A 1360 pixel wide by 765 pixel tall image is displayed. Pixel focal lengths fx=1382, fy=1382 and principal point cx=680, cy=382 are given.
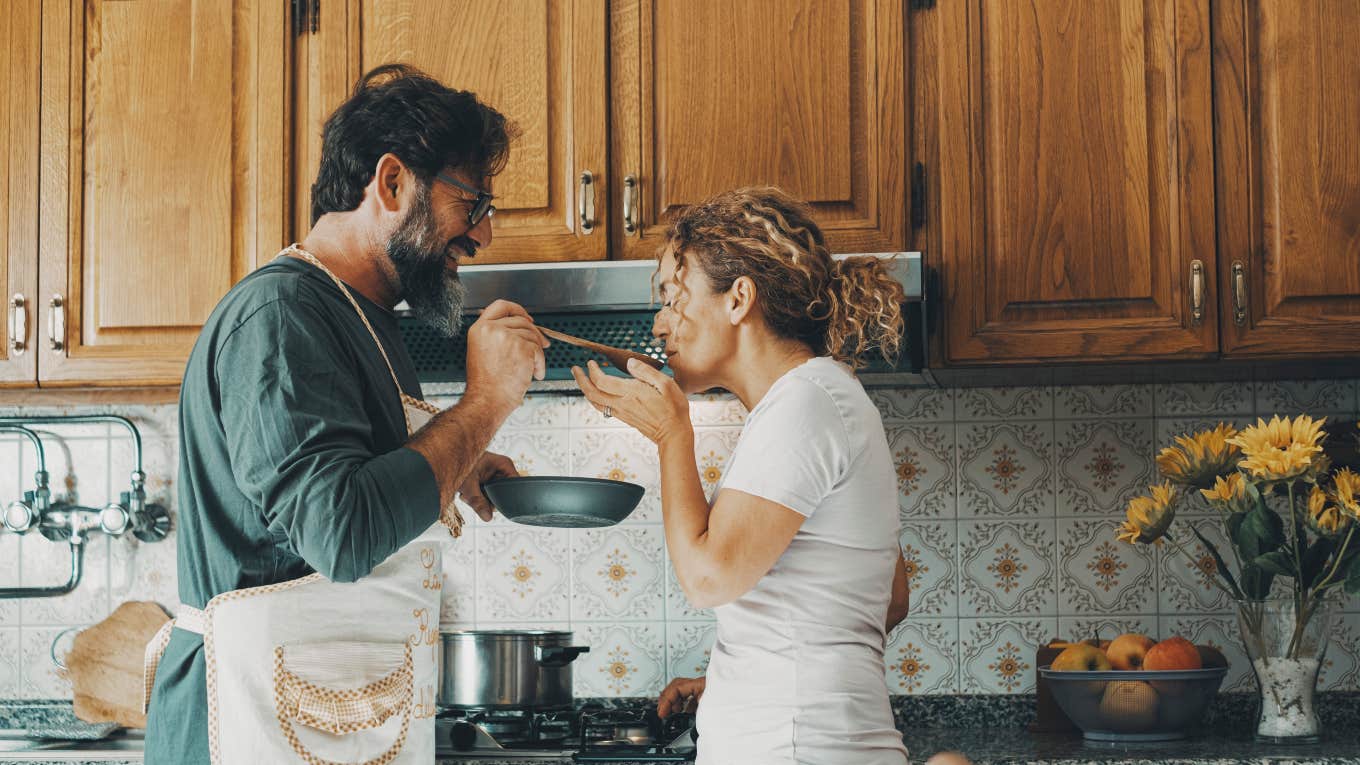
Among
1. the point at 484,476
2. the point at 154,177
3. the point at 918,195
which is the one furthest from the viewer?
the point at 154,177

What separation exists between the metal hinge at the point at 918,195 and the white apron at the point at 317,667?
1.08 meters

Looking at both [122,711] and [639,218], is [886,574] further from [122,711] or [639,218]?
[122,711]

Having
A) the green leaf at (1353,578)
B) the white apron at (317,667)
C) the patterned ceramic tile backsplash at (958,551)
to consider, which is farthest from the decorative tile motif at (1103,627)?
the white apron at (317,667)

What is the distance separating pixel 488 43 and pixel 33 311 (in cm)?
98

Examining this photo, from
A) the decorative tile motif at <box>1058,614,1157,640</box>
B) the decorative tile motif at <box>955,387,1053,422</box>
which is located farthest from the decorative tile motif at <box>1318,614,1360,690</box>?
the decorative tile motif at <box>955,387,1053,422</box>

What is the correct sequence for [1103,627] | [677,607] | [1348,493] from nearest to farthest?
[1348,493]
[1103,627]
[677,607]

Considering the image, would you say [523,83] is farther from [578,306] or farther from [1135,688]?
[1135,688]

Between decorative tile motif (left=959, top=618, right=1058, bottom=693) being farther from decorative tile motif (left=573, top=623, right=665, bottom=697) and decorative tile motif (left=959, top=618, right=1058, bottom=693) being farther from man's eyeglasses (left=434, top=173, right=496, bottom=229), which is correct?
man's eyeglasses (left=434, top=173, right=496, bottom=229)

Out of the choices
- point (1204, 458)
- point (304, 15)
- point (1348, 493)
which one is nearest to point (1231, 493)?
point (1204, 458)

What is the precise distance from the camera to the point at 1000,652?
265cm

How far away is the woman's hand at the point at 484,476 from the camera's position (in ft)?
6.79

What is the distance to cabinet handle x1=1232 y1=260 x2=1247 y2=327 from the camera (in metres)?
2.31

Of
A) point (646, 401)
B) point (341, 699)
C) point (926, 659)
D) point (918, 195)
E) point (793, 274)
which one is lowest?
point (926, 659)

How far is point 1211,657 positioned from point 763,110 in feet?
4.14
